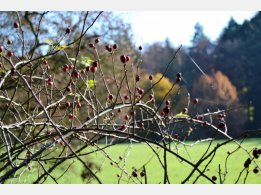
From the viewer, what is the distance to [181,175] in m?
4.07

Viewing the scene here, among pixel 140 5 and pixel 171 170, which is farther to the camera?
pixel 171 170

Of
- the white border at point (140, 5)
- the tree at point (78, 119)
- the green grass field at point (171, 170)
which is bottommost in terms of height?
the green grass field at point (171, 170)

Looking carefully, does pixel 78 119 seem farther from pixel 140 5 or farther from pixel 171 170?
pixel 171 170

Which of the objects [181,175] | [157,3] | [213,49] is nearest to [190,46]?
[213,49]

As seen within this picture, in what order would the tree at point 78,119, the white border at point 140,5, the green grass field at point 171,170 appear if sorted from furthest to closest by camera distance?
the green grass field at point 171,170
the white border at point 140,5
the tree at point 78,119
